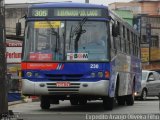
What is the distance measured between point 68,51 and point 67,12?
Result: 1316mm

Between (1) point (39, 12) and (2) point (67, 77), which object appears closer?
(2) point (67, 77)

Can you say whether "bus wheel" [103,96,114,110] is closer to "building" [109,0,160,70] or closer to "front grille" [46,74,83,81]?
"front grille" [46,74,83,81]

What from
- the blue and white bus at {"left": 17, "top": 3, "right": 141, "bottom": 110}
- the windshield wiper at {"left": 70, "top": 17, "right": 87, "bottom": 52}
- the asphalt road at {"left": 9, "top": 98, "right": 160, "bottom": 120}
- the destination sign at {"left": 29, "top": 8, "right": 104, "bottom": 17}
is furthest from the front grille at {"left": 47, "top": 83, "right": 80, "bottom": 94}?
the destination sign at {"left": 29, "top": 8, "right": 104, "bottom": 17}

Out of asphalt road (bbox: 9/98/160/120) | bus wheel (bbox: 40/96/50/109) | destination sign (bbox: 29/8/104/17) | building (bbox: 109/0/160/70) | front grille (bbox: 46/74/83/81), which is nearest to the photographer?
asphalt road (bbox: 9/98/160/120)

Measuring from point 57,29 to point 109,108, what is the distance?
3.17 meters

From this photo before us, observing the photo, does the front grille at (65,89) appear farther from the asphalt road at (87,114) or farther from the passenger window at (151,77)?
the passenger window at (151,77)

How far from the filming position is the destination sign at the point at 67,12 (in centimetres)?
1741

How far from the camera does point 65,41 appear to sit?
17.1m

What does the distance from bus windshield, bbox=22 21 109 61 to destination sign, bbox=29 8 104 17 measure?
256 mm

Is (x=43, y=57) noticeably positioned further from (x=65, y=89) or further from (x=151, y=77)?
(x=151, y=77)

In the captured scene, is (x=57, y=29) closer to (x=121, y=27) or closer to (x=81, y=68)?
(x=81, y=68)

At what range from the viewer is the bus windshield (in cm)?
1697

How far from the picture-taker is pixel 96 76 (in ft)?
55.5

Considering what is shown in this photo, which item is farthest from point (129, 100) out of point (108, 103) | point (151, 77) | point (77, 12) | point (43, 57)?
point (151, 77)
